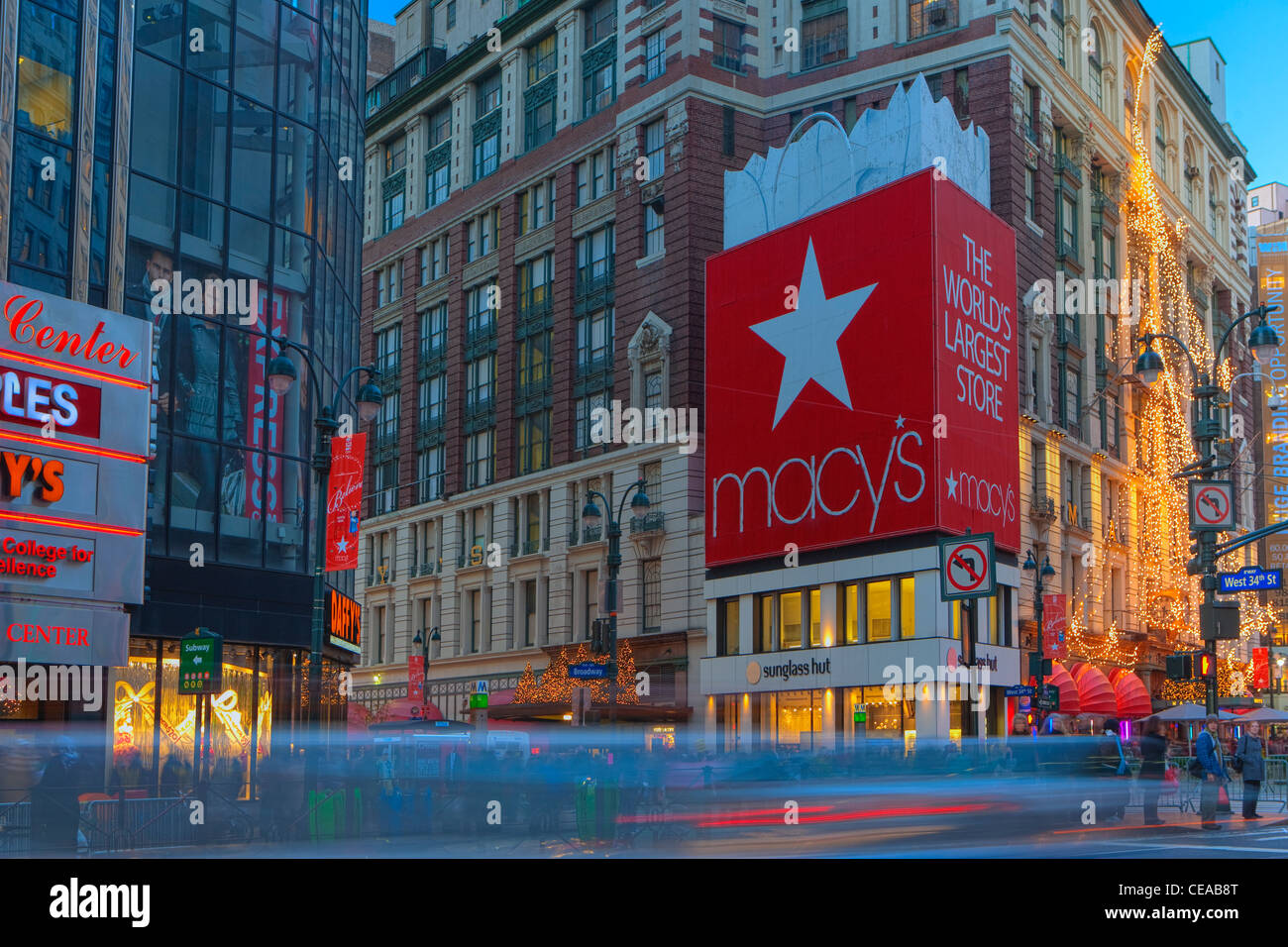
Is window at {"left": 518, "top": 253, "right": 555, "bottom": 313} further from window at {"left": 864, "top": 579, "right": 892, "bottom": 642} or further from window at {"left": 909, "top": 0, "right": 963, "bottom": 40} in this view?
window at {"left": 864, "top": 579, "right": 892, "bottom": 642}

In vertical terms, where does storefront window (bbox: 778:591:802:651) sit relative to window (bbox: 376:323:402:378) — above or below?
below

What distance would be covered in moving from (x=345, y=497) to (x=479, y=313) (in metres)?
47.5

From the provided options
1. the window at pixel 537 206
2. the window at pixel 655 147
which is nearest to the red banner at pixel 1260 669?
the window at pixel 655 147

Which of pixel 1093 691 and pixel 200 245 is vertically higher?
pixel 200 245

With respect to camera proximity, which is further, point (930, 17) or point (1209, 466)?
point (930, 17)

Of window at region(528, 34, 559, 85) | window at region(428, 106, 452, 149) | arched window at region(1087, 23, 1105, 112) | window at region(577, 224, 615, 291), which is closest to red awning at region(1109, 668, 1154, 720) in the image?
arched window at region(1087, 23, 1105, 112)

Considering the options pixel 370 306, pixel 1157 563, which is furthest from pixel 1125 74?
pixel 370 306

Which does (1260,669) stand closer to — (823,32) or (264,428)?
(823,32)

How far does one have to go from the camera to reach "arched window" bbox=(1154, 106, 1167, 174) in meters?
75.6

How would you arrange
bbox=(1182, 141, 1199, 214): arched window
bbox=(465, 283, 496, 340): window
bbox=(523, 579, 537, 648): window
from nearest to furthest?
bbox=(523, 579, 537, 648): window
bbox=(465, 283, 496, 340): window
bbox=(1182, 141, 1199, 214): arched window

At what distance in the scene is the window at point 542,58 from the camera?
71.2 meters

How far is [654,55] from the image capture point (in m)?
64.1

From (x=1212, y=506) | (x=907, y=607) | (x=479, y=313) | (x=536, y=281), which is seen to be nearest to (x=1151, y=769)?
(x=1212, y=506)

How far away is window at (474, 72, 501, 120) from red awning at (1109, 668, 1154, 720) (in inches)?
1632
